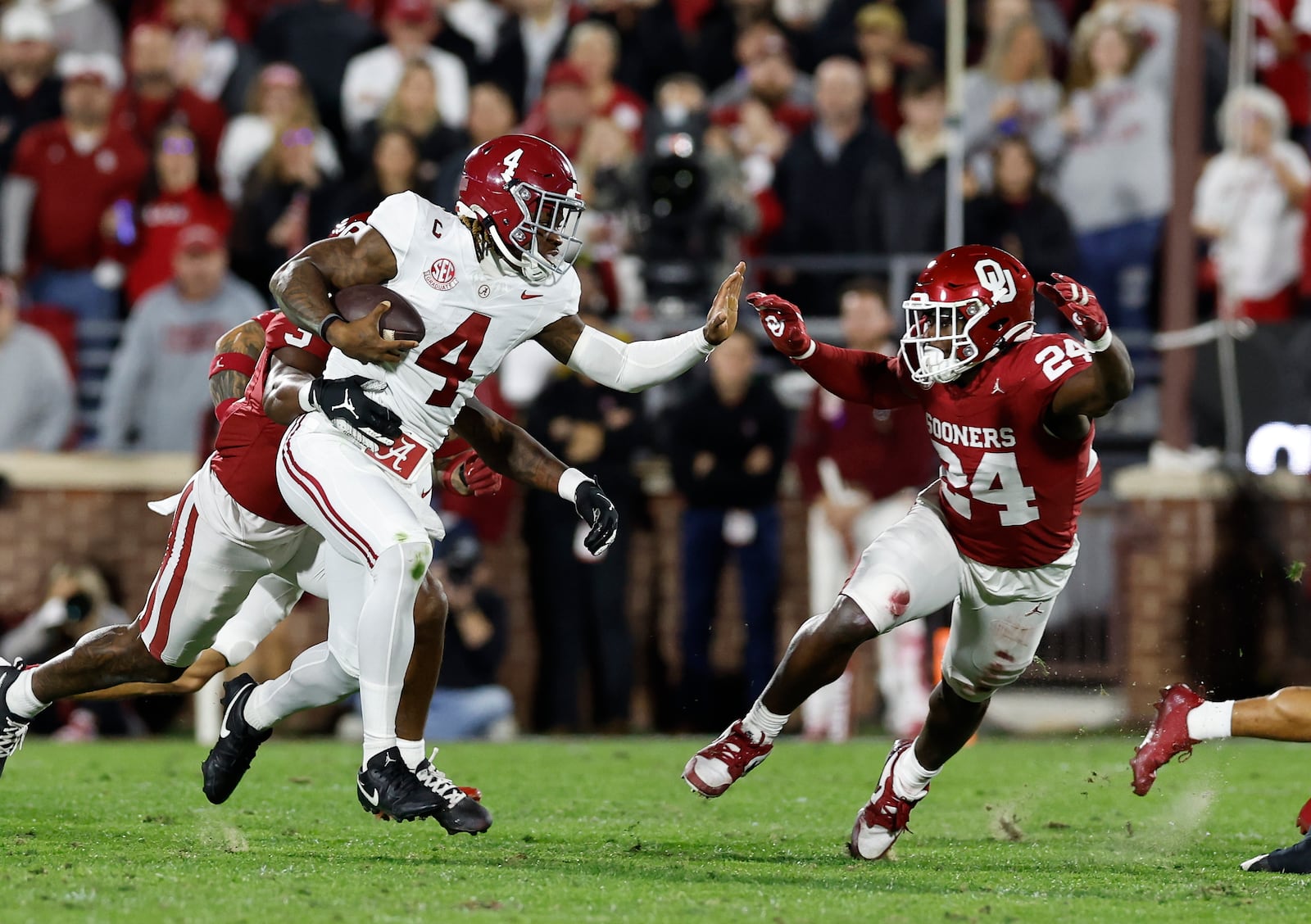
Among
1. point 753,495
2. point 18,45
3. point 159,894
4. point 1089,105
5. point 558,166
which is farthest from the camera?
point 18,45

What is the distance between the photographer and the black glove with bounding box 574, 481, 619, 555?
255 inches

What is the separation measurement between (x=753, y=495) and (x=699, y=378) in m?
0.90

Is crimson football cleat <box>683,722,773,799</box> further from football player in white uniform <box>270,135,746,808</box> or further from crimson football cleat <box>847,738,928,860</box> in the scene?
football player in white uniform <box>270,135,746,808</box>

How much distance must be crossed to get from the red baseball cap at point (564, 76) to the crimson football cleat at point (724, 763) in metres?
7.10

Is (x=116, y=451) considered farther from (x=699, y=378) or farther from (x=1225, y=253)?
(x=1225, y=253)

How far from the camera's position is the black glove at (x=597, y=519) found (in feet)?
21.3

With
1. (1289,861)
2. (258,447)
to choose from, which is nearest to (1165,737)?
(1289,861)

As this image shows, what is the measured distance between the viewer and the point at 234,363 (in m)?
7.22

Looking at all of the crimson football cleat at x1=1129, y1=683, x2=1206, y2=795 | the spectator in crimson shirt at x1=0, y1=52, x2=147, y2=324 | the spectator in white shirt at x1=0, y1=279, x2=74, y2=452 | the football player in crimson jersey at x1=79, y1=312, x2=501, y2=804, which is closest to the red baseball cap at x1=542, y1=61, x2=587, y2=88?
the spectator in crimson shirt at x1=0, y1=52, x2=147, y2=324

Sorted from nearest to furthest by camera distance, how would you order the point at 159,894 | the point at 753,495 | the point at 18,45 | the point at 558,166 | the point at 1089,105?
the point at 159,894 < the point at 558,166 < the point at 753,495 < the point at 1089,105 < the point at 18,45

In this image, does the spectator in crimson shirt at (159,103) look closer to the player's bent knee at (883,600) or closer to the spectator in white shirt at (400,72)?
the spectator in white shirt at (400,72)

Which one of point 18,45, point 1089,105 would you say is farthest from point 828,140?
point 18,45

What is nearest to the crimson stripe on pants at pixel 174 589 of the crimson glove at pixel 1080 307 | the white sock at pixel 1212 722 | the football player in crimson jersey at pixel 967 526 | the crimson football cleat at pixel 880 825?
the football player in crimson jersey at pixel 967 526

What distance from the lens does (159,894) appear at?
534 cm
